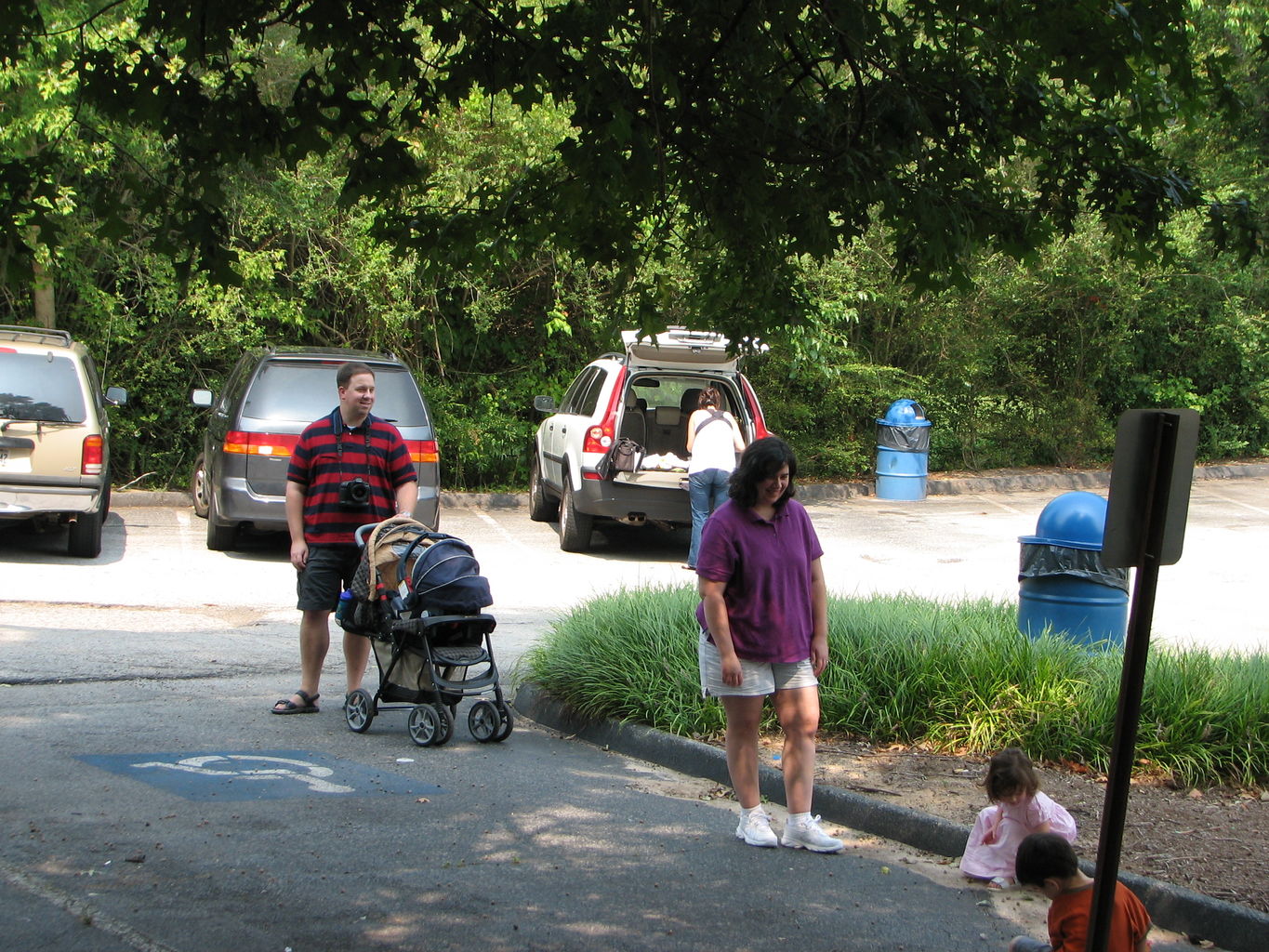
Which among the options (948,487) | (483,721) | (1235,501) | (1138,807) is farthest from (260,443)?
(1235,501)

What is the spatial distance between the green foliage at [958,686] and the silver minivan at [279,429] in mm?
4846

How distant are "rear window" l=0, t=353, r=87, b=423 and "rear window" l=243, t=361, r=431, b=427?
1.43m

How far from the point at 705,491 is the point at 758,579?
284 inches

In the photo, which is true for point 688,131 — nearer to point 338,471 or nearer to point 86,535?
point 338,471

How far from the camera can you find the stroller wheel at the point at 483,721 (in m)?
7.05

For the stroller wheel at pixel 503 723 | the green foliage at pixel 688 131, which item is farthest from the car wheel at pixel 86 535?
the stroller wheel at pixel 503 723

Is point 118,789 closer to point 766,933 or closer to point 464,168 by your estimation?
point 766,933

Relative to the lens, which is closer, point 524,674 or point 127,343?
point 524,674

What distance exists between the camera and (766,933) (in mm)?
4535

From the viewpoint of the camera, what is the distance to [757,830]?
546 cm

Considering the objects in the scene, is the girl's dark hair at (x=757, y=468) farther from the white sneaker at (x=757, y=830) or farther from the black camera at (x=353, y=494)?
the black camera at (x=353, y=494)

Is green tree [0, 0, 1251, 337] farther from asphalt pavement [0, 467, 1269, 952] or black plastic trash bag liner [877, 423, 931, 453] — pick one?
black plastic trash bag liner [877, 423, 931, 453]

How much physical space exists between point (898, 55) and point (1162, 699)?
10.6 feet

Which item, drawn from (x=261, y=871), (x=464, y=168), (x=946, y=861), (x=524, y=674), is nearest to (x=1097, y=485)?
(x=464, y=168)
